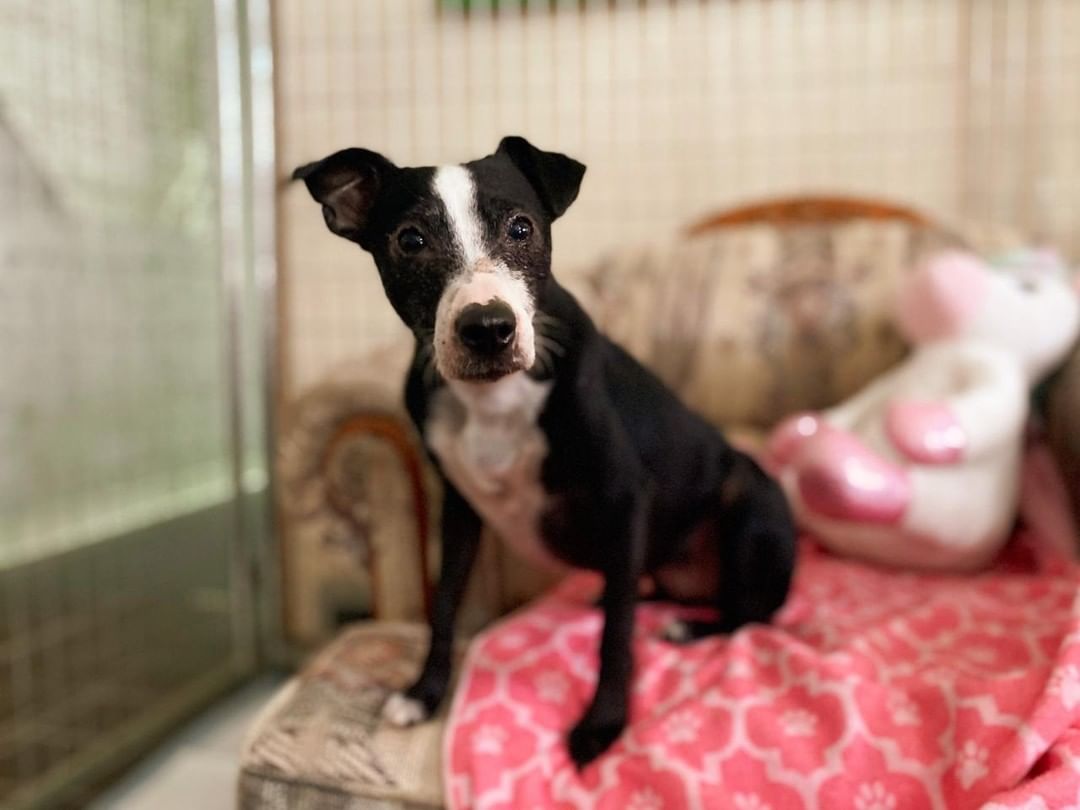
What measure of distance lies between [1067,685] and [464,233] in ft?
2.13

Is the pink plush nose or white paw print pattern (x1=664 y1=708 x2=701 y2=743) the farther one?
the pink plush nose

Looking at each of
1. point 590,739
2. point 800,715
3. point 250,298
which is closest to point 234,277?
point 250,298

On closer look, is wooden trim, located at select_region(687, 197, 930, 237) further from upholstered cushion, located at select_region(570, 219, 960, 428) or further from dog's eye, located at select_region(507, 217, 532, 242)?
dog's eye, located at select_region(507, 217, 532, 242)

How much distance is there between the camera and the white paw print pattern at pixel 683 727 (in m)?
0.83

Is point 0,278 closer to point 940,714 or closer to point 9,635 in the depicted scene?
point 9,635

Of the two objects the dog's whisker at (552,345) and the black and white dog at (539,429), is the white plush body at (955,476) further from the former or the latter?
the dog's whisker at (552,345)

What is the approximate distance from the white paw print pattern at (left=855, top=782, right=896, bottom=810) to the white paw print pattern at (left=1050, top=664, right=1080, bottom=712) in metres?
0.17

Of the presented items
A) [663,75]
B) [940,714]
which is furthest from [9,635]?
[663,75]

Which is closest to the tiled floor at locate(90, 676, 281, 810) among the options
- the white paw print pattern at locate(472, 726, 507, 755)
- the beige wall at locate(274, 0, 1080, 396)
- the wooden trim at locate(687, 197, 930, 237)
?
the white paw print pattern at locate(472, 726, 507, 755)

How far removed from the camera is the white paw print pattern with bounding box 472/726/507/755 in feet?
2.77

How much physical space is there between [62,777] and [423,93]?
3.93 feet

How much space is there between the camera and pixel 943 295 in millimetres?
1281

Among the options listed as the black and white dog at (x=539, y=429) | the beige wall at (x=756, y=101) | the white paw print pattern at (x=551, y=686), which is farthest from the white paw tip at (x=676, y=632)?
the beige wall at (x=756, y=101)

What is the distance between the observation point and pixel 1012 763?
27.8 inches
